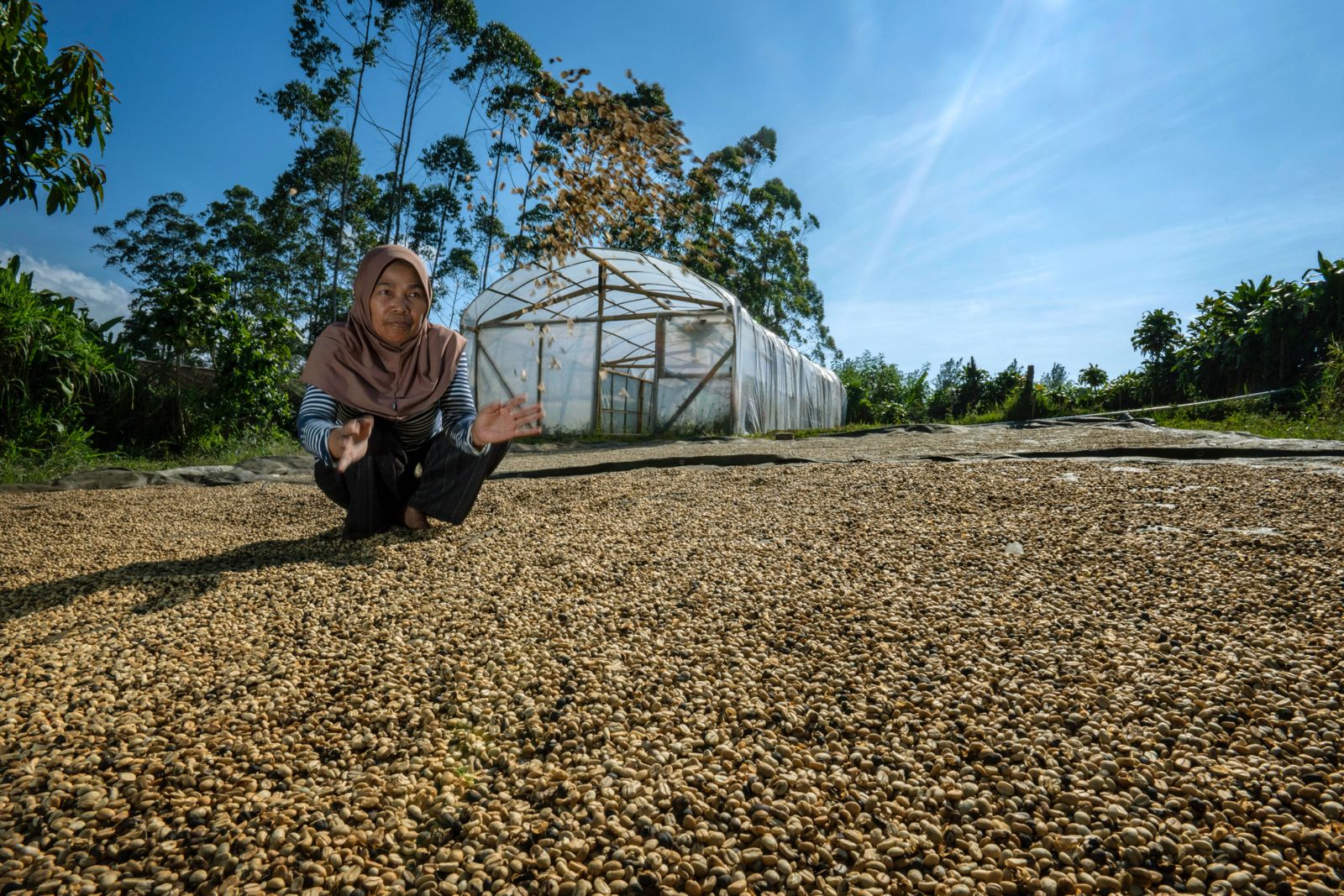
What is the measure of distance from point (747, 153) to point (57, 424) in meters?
20.6

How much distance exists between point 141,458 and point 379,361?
5375mm

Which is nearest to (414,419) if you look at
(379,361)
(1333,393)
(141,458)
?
(379,361)

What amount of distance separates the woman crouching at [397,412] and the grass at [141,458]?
12.2ft

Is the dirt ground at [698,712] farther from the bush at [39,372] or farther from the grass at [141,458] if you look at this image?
the bush at [39,372]

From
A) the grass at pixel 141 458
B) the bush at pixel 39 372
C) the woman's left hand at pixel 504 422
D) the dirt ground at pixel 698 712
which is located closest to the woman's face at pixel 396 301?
the woman's left hand at pixel 504 422

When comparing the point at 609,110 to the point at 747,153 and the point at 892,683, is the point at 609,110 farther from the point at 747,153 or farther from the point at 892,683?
the point at 747,153

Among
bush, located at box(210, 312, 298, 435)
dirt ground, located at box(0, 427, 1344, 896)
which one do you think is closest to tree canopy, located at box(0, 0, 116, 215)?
dirt ground, located at box(0, 427, 1344, 896)

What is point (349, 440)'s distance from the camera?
1.88 metres

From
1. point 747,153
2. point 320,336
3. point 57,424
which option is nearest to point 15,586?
point 320,336

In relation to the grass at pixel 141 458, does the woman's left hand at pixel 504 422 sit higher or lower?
higher

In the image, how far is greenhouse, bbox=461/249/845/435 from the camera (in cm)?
1010

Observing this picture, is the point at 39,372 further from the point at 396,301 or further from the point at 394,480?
the point at 396,301

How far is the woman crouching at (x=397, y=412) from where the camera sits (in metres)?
2.16

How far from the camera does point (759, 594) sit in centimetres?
180
